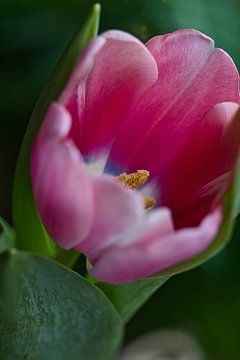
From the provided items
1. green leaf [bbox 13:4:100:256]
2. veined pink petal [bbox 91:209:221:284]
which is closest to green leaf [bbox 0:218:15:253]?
green leaf [bbox 13:4:100:256]

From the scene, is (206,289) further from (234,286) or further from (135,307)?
(135,307)

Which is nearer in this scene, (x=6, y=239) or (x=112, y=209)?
(x=112, y=209)

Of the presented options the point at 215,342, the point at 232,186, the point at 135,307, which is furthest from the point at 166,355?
the point at 232,186

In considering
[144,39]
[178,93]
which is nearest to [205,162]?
[178,93]

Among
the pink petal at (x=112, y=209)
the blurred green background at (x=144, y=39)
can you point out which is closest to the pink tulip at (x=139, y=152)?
the pink petal at (x=112, y=209)

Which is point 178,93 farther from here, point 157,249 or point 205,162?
point 157,249

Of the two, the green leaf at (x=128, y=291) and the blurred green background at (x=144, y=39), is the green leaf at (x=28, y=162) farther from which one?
the blurred green background at (x=144, y=39)
